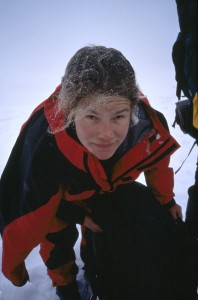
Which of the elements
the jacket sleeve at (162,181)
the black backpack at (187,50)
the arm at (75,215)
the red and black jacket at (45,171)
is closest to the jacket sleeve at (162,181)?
the jacket sleeve at (162,181)

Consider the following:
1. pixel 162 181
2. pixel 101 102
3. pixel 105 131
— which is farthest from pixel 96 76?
pixel 162 181

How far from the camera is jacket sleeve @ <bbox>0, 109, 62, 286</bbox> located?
131 cm

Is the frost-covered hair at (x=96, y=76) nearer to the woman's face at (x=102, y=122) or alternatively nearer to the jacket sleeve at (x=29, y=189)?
the woman's face at (x=102, y=122)

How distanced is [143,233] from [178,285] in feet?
1.05

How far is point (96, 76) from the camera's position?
1137mm

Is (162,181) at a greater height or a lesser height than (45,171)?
lesser

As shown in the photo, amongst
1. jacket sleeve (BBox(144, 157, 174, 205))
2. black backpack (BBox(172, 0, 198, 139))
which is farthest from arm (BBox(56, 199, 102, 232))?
black backpack (BBox(172, 0, 198, 139))

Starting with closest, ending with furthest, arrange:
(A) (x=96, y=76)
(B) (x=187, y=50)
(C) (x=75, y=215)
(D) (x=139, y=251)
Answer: (A) (x=96, y=76)
(B) (x=187, y=50)
(D) (x=139, y=251)
(C) (x=75, y=215)

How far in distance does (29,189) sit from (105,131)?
0.51 metres

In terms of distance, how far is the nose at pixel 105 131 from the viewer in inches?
46.7

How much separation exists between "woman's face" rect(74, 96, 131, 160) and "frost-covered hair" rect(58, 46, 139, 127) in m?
0.04

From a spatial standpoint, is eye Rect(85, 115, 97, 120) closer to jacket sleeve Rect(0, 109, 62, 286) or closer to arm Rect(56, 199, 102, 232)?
jacket sleeve Rect(0, 109, 62, 286)

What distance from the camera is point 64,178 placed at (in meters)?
1.47

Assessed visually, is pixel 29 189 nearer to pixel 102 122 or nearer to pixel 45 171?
pixel 45 171
